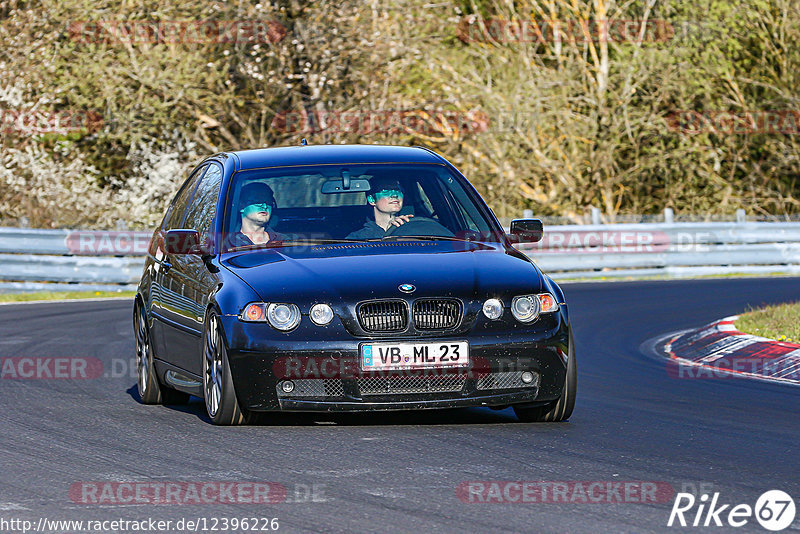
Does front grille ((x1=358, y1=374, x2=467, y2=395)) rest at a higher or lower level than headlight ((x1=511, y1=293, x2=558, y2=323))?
lower

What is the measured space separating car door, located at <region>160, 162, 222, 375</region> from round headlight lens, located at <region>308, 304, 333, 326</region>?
3.13ft

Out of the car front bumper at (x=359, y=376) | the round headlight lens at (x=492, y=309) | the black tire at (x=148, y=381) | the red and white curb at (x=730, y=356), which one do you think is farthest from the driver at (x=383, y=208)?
the red and white curb at (x=730, y=356)

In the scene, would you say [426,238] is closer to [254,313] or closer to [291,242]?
[291,242]

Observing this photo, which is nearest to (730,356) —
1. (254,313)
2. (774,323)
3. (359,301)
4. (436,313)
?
(774,323)

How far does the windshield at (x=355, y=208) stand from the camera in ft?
31.1

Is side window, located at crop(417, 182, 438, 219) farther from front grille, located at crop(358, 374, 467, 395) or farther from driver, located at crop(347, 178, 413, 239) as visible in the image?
front grille, located at crop(358, 374, 467, 395)

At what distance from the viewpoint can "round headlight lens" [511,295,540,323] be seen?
8523mm

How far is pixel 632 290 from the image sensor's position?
22641mm

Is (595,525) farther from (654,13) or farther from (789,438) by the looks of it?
(654,13)

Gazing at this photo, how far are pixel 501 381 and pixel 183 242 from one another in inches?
89.3

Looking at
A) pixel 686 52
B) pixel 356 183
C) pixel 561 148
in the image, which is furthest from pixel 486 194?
pixel 356 183

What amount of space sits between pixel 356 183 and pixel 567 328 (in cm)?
182

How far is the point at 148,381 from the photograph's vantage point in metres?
10.4

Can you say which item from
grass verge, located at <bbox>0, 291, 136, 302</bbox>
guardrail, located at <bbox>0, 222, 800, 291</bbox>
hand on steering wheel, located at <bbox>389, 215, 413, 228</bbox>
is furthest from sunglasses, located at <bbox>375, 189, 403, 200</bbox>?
guardrail, located at <bbox>0, 222, 800, 291</bbox>
